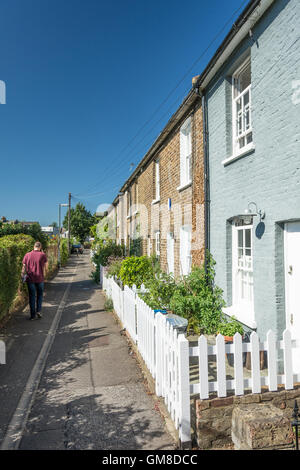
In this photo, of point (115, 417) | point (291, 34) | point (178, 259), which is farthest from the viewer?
point (178, 259)

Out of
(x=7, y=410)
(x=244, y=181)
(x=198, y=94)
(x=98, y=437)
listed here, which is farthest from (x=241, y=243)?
(x=7, y=410)

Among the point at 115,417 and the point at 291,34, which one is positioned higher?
the point at 291,34

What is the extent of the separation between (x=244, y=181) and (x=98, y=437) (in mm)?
4470

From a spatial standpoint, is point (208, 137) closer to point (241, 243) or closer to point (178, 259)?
point (241, 243)

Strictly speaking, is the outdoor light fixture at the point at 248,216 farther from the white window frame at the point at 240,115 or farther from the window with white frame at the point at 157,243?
the window with white frame at the point at 157,243

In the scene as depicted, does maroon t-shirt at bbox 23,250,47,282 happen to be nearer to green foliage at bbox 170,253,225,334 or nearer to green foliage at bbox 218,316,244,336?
green foliage at bbox 170,253,225,334

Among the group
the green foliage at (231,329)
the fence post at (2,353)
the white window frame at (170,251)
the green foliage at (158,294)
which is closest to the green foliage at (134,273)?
the white window frame at (170,251)

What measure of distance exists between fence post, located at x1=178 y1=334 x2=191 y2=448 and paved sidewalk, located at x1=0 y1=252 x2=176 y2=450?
0.63 feet

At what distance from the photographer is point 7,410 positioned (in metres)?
4.10

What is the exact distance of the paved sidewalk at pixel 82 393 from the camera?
3.46 metres

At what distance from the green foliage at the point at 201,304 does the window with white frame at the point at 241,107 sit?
8.56ft

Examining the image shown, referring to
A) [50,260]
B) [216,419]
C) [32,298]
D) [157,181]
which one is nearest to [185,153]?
[157,181]

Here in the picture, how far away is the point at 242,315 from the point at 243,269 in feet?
2.89

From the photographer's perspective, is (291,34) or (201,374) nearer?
(201,374)
